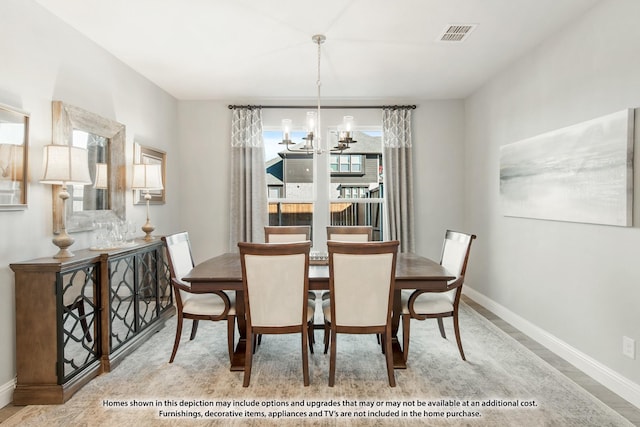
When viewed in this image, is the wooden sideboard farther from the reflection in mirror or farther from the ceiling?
the ceiling

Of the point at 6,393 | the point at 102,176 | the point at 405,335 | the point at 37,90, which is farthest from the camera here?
the point at 102,176

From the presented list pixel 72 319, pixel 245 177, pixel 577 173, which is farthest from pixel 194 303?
pixel 577 173

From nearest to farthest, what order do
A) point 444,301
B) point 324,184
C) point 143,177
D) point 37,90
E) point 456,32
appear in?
point 37,90 < point 444,301 < point 456,32 < point 143,177 < point 324,184

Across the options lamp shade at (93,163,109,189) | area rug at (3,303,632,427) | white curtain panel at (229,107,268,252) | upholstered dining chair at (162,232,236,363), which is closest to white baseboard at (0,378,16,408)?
area rug at (3,303,632,427)

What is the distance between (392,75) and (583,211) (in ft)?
7.67

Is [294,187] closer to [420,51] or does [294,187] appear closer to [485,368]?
[420,51]

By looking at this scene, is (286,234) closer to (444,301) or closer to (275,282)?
(275,282)

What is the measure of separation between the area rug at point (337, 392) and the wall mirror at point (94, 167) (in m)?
1.23

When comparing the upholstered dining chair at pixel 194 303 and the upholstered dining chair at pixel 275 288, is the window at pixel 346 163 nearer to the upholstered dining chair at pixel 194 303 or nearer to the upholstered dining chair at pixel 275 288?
the upholstered dining chair at pixel 194 303

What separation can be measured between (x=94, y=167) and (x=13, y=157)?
33.1 inches

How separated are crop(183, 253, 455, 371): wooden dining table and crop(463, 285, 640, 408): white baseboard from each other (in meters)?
1.18

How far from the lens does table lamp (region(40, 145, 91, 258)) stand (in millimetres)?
2301

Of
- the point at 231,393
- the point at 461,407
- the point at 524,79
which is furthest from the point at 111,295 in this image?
the point at 524,79

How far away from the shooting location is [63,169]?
2.32 meters
